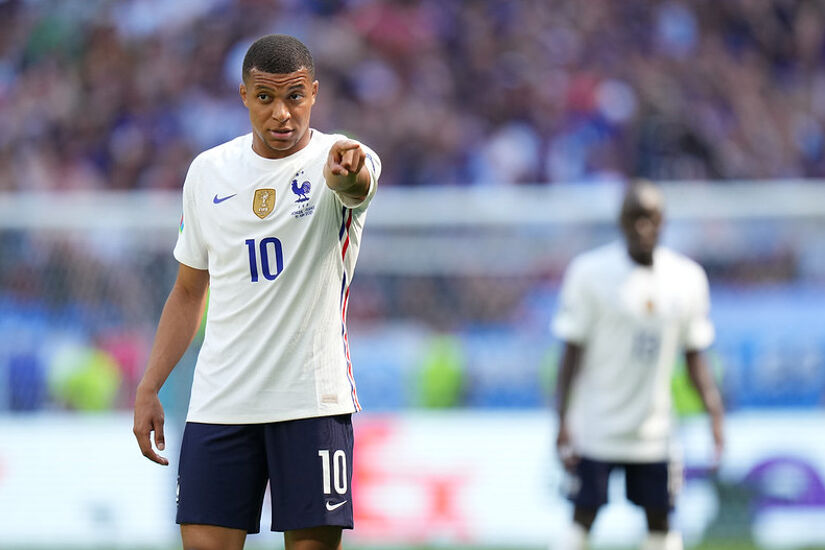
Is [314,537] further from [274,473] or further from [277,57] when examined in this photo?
[277,57]

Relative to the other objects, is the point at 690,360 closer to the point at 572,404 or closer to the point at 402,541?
the point at 572,404

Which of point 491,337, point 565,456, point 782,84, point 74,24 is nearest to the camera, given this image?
point 565,456

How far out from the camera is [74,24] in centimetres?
1516

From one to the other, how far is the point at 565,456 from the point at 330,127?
281 inches

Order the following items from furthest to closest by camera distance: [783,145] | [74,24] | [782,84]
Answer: [74,24]
[782,84]
[783,145]

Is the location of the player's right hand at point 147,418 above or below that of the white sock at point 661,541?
above

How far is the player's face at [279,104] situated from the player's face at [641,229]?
321cm

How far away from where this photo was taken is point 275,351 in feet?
13.3

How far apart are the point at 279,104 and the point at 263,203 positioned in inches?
12.3

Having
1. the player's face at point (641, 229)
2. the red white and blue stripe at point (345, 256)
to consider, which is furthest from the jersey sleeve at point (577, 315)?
the red white and blue stripe at point (345, 256)

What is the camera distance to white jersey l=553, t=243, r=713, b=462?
695 cm

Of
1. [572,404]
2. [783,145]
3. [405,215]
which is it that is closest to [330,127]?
[405,215]

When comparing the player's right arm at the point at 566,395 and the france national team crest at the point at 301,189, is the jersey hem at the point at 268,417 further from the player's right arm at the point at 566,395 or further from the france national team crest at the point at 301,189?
the player's right arm at the point at 566,395

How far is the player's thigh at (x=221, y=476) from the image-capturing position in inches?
160
